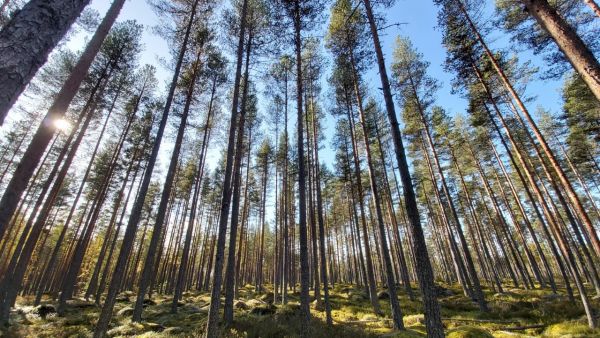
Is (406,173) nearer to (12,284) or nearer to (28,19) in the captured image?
(28,19)

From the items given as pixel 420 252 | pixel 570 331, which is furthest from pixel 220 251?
pixel 570 331

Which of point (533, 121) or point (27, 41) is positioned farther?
point (533, 121)

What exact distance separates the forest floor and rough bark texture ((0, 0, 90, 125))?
350 inches

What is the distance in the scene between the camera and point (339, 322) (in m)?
12.1

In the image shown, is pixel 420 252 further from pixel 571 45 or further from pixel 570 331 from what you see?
pixel 570 331

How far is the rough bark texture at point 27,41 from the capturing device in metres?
1.49

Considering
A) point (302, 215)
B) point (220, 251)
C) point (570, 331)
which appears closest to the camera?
point (220, 251)

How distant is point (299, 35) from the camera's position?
40.7 feet

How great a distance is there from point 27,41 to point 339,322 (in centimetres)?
1360

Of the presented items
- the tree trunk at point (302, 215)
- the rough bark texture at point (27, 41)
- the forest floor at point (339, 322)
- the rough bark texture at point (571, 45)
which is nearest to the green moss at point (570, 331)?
the forest floor at point (339, 322)

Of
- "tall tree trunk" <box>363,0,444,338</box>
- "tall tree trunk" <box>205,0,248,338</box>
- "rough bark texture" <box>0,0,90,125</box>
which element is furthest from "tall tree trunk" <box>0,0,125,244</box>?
"tall tree trunk" <box>363,0,444,338</box>

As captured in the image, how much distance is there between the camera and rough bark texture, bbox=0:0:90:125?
1.49 metres

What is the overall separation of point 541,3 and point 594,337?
10580 millimetres

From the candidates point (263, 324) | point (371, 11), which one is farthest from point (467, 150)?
point (263, 324)
